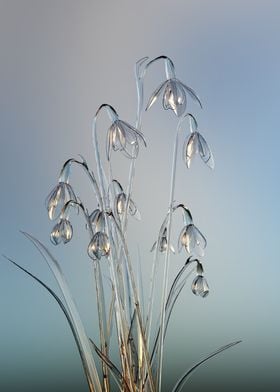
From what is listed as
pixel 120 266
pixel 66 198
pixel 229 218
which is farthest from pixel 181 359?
pixel 66 198

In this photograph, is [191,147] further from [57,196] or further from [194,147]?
[57,196]

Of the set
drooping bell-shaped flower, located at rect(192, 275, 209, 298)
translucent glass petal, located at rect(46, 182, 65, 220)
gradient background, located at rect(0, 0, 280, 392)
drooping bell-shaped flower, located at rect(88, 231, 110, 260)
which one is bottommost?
drooping bell-shaped flower, located at rect(192, 275, 209, 298)

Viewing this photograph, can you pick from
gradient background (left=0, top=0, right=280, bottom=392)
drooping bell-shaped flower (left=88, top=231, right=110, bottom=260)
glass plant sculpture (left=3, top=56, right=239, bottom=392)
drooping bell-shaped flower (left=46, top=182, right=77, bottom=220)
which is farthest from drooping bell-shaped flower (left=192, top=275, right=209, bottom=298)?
gradient background (left=0, top=0, right=280, bottom=392)

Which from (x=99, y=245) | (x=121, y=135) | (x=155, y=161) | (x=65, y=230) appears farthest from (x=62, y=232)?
(x=155, y=161)

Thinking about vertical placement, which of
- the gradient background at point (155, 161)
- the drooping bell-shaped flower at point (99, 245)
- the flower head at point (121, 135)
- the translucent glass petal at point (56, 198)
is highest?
the gradient background at point (155, 161)

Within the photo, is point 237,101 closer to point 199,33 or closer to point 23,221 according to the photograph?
point 199,33

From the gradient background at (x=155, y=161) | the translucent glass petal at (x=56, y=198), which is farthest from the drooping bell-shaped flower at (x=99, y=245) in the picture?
the gradient background at (x=155, y=161)

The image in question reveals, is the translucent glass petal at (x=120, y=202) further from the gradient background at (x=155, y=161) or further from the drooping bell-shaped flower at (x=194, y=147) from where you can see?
the gradient background at (x=155, y=161)

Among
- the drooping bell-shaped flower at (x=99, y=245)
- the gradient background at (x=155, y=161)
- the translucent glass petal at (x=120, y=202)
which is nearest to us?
the drooping bell-shaped flower at (x=99, y=245)

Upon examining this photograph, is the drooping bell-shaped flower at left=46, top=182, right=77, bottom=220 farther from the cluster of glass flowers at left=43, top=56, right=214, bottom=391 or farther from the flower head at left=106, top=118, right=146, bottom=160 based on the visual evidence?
the flower head at left=106, top=118, right=146, bottom=160
